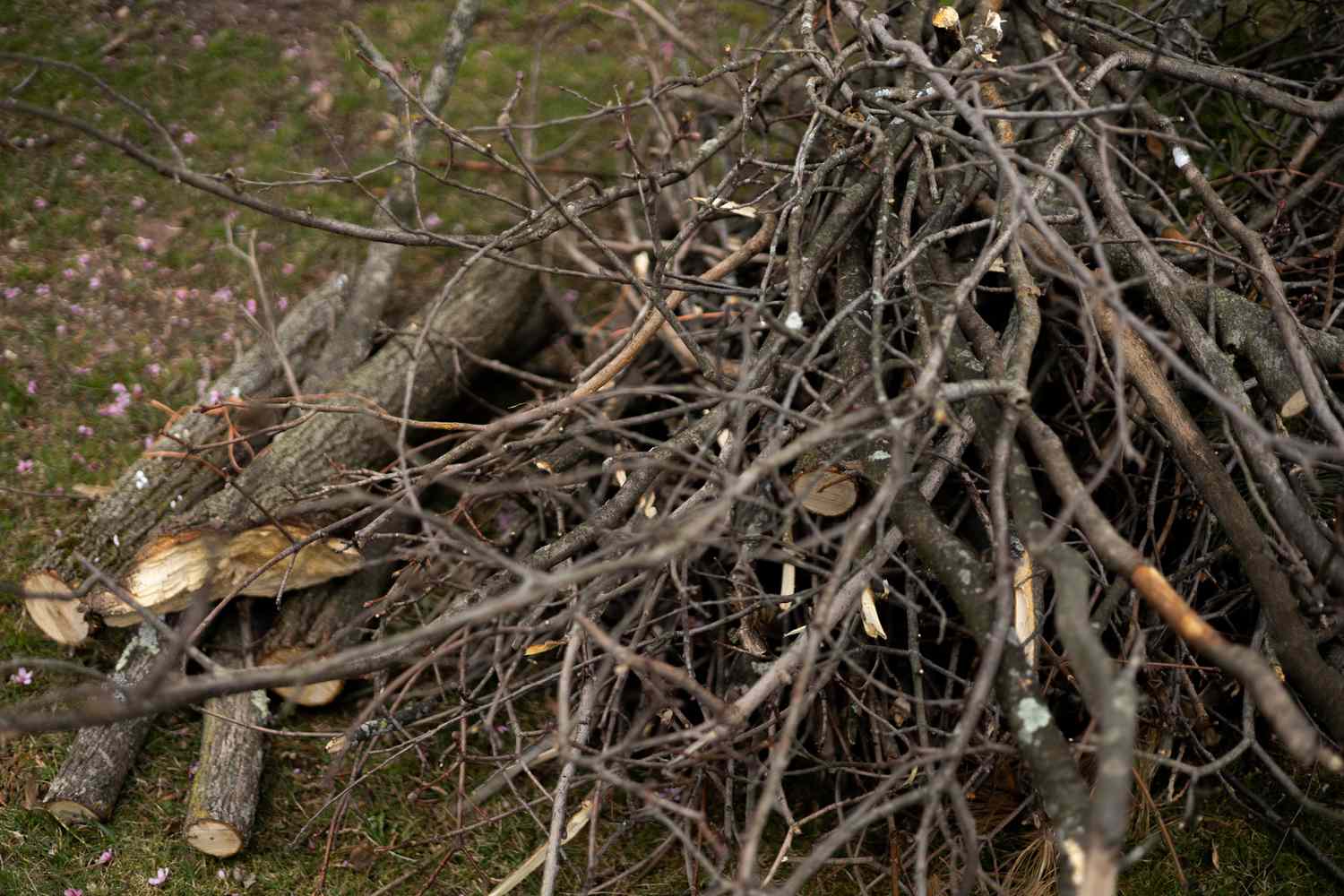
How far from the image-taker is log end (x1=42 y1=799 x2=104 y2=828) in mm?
2758

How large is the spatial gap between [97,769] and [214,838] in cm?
40

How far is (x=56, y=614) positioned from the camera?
3.01 m

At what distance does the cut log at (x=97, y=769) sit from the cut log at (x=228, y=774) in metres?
0.19

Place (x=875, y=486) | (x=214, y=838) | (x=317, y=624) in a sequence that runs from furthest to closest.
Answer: (x=317, y=624), (x=214, y=838), (x=875, y=486)

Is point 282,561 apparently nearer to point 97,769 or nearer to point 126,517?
point 126,517

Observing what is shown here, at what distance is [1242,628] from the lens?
2955 mm

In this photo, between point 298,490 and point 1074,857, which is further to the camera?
point 298,490

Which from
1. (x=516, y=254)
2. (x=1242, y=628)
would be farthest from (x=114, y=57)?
(x=1242, y=628)

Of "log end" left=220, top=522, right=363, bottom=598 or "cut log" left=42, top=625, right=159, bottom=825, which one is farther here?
"log end" left=220, top=522, right=363, bottom=598

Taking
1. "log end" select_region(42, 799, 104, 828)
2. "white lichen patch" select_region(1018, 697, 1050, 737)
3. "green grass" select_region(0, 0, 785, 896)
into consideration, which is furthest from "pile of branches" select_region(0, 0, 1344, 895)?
"log end" select_region(42, 799, 104, 828)

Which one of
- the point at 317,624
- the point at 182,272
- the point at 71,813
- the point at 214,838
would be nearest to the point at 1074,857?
the point at 214,838

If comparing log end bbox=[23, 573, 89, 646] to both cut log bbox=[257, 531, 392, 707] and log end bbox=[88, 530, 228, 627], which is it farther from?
cut log bbox=[257, 531, 392, 707]

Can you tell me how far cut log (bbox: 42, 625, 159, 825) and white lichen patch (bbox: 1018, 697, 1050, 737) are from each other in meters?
2.24

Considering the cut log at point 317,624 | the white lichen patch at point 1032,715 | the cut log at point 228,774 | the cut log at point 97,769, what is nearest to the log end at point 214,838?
the cut log at point 228,774
